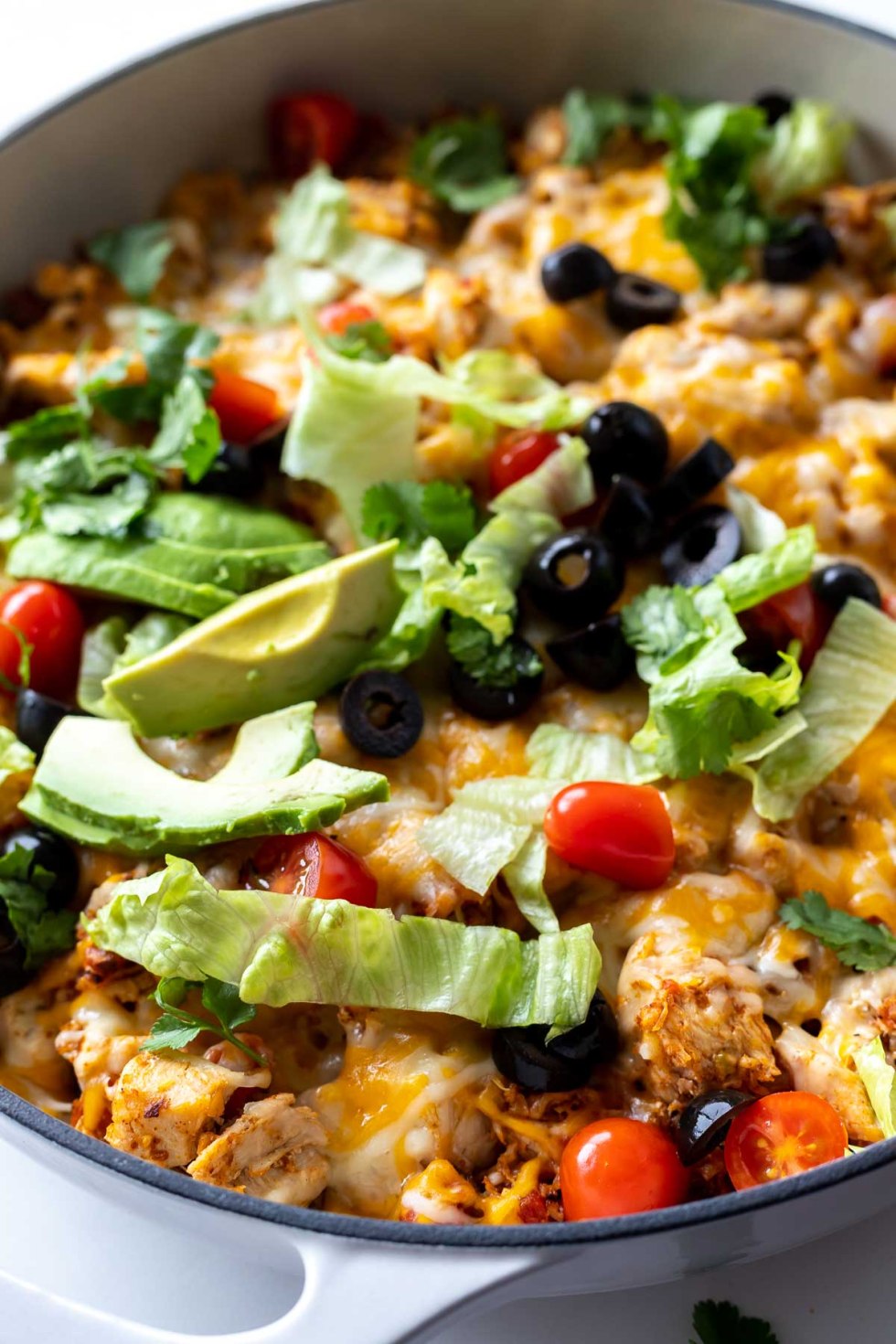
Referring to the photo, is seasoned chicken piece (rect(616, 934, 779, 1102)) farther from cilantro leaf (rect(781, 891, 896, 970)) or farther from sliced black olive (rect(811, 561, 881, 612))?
sliced black olive (rect(811, 561, 881, 612))

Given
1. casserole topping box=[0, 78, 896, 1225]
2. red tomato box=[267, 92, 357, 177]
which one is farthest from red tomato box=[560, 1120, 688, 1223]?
red tomato box=[267, 92, 357, 177]

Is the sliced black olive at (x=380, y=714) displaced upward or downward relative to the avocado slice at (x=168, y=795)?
downward

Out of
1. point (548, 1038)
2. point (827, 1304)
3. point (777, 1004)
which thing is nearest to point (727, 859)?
point (777, 1004)

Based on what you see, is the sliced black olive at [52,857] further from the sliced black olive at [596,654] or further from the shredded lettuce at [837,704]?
the shredded lettuce at [837,704]

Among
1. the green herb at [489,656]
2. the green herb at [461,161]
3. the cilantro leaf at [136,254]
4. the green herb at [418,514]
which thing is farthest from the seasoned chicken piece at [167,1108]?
the green herb at [461,161]

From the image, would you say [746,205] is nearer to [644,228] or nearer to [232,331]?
[644,228]

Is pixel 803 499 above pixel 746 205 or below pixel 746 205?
below

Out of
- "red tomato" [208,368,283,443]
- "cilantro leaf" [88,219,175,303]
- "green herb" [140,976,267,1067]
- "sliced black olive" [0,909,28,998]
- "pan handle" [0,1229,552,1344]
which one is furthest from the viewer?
"cilantro leaf" [88,219,175,303]
